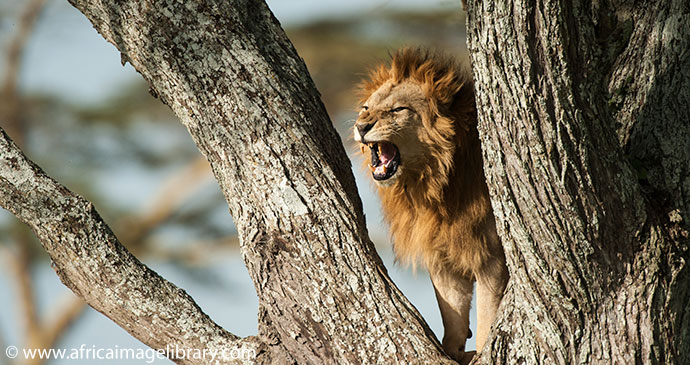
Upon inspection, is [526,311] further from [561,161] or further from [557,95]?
[557,95]

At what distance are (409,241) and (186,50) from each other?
1.73m

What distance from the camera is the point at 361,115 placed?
4.23 meters

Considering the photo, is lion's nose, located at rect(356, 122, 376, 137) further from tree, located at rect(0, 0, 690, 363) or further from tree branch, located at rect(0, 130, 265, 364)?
tree branch, located at rect(0, 130, 265, 364)

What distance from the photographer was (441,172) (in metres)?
4.37

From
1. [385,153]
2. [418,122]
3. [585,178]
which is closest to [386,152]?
[385,153]

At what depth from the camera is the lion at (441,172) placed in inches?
169

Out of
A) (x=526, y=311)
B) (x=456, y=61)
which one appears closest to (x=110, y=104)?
(x=456, y=61)

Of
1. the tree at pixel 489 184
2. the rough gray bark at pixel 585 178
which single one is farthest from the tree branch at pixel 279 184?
the rough gray bark at pixel 585 178

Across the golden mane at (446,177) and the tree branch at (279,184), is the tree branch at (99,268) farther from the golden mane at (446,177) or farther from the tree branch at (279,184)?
the golden mane at (446,177)

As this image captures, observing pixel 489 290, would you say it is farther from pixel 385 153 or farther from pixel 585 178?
pixel 585 178

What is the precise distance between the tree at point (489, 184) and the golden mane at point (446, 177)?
2.19 ft

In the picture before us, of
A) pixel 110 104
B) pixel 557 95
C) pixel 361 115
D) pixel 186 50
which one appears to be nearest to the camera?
pixel 557 95

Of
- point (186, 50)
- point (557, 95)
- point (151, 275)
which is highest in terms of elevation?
point (186, 50)

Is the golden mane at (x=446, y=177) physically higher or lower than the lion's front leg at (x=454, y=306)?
higher
